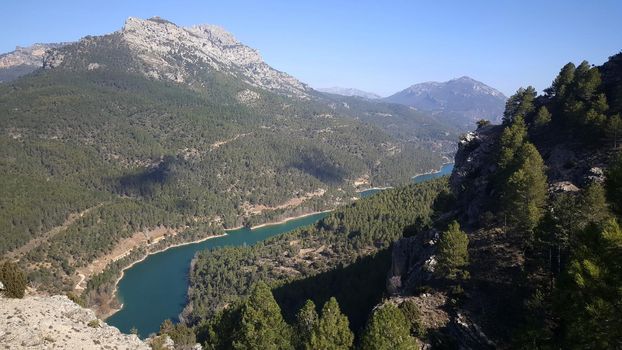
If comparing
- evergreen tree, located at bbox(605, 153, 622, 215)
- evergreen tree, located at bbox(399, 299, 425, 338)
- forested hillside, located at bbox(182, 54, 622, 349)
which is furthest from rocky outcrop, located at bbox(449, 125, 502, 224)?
evergreen tree, located at bbox(605, 153, 622, 215)

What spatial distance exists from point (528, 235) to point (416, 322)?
19.4 metres

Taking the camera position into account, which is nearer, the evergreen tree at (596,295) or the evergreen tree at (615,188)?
the evergreen tree at (596,295)

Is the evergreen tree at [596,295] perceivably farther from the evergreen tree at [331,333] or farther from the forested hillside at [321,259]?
the forested hillside at [321,259]

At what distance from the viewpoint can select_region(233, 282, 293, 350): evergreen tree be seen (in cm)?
4750

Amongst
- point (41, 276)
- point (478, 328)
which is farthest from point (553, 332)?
point (41, 276)

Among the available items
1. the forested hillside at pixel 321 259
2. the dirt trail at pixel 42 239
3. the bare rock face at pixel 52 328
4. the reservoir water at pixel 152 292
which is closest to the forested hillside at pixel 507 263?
the forested hillside at pixel 321 259

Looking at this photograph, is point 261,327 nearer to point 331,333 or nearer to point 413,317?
point 331,333

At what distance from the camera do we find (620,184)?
35469 millimetres

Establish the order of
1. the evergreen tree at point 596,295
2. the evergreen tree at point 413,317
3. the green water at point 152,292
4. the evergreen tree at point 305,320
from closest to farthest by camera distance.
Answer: the evergreen tree at point 596,295, the evergreen tree at point 413,317, the evergreen tree at point 305,320, the green water at point 152,292

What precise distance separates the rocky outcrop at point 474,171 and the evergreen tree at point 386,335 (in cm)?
3622

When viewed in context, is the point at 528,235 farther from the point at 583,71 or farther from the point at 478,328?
the point at 583,71

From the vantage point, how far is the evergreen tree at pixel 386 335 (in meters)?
36.3

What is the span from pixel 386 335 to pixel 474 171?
58702mm

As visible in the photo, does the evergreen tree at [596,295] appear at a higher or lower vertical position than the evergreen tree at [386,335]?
higher
